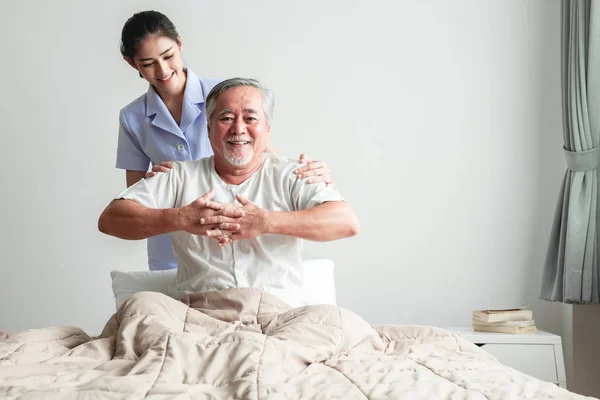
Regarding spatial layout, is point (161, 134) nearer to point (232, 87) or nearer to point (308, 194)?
point (232, 87)

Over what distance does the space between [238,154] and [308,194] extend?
0.87ft

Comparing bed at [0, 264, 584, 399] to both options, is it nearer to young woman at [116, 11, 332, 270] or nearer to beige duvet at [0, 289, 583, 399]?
beige duvet at [0, 289, 583, 399]

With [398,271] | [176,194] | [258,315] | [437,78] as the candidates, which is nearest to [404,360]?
[258,315]

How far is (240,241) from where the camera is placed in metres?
2.44

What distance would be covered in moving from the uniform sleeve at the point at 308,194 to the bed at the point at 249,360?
41cm

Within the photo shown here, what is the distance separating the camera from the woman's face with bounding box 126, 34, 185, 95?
2.69 metres

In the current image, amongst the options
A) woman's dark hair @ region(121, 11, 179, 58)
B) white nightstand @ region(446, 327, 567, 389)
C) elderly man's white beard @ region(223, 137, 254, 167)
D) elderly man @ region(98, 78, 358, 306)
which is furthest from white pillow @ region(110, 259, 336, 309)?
woman's dark hair @ region(121, 11, 179, 58)

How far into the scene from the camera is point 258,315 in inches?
86.1

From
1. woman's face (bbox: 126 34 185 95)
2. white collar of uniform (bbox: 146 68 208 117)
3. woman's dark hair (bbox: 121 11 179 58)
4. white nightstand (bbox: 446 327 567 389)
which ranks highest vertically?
woman's dark hair (bbox: 121 11 179 58)

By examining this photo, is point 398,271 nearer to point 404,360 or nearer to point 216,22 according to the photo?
point 216,22

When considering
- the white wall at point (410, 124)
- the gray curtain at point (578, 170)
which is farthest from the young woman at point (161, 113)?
the gray curtain at point (578, 170)

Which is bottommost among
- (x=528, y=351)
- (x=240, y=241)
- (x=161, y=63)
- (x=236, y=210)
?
(x=528, y=351)

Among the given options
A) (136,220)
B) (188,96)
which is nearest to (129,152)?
(188,96)

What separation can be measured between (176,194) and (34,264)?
1390mm
